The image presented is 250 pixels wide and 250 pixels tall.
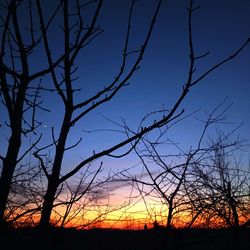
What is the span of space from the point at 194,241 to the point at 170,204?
9.18 feet

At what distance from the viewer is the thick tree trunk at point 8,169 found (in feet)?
4.51

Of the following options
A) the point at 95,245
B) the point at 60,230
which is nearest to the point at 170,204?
the point at 60,230

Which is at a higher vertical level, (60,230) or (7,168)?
(7,168)

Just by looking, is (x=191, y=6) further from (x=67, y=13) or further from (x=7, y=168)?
(x=7, y=168)

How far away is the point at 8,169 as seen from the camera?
4.75 ft

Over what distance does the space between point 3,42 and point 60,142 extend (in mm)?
697

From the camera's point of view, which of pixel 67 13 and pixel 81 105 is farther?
pixel 81 105

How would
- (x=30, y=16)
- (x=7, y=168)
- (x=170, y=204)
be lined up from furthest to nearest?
(x=170, y=204), (x=30, y=16), (x=7, y=168)

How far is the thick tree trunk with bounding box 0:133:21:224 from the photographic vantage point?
137 centimetres

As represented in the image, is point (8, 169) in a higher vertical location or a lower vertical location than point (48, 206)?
higher

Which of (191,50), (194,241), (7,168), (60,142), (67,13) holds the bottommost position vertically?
(194,241)

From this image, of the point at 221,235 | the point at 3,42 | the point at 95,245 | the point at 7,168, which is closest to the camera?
the point at 221,235

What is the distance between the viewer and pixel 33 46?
197cm

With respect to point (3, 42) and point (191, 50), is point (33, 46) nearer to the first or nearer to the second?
point (3, 42)
